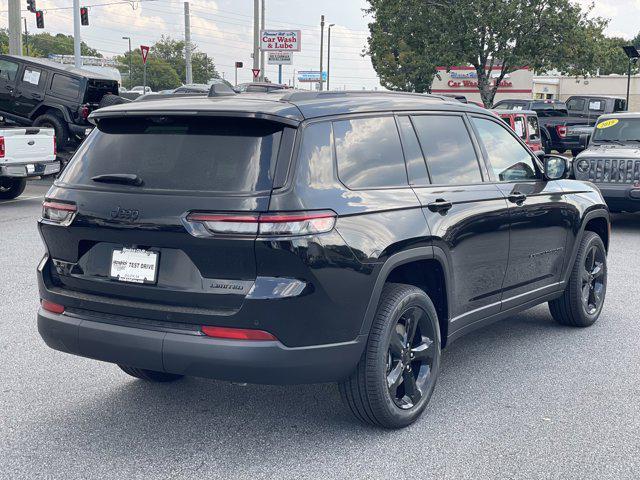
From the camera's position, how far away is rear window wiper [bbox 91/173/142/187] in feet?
13.1

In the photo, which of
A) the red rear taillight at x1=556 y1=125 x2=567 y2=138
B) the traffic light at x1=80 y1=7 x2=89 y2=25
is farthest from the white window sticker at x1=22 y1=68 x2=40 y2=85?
the red rear taillight at x1=556 y1=125 x2=567 y2=138

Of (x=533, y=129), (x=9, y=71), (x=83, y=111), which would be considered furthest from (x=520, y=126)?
(x=9, y=71)

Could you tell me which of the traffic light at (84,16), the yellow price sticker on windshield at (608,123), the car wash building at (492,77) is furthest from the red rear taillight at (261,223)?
the car wash building at (492,77)

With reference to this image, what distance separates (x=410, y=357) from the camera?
14.7 feet

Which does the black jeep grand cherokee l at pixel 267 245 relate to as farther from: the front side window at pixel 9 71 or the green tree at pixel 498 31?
the green tree at pixel 498 31

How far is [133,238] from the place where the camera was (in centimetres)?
392

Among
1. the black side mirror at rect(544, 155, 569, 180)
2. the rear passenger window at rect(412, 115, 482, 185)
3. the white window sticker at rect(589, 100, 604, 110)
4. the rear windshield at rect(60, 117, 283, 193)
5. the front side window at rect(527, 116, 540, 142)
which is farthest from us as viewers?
the white window sticker at rect(589, 100, 604, 110)

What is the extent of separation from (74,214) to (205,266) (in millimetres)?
818

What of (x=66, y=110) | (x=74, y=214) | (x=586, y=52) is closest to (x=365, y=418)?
(x=74, y=214)

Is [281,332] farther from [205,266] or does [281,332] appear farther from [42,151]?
[42,151]

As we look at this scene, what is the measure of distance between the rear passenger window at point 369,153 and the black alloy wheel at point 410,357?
2.37 feet

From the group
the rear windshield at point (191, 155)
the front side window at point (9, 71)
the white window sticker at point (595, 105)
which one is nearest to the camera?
the rear windshield at point (191, 155)

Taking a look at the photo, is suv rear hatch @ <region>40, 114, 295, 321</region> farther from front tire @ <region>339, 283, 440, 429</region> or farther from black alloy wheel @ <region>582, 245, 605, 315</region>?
black alloy wheel @ <region>582, 245, 605, 315</region>

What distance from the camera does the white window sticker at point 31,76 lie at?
1888cm
